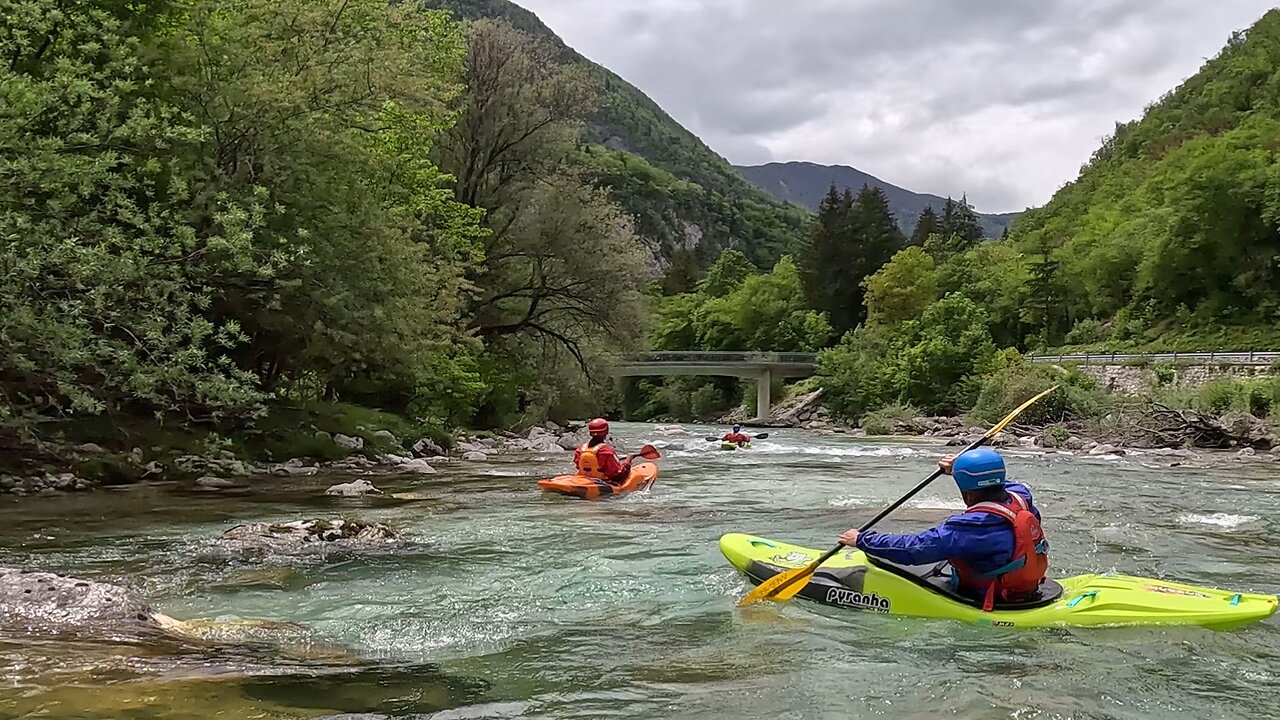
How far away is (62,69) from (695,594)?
9.06 meters

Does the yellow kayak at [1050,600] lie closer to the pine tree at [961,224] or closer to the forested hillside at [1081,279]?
the forested hillside at [1081,279]

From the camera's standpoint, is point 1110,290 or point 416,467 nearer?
point 416,467

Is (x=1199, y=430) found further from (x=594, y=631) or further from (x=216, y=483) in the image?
(x=594, y=631)

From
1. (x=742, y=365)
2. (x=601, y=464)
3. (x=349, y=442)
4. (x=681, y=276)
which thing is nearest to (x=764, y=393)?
(x=742, y=365)

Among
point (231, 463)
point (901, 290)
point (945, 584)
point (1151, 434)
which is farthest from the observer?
point (901, 290)

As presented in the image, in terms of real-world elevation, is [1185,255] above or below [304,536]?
above

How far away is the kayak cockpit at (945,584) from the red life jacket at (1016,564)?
6 cm

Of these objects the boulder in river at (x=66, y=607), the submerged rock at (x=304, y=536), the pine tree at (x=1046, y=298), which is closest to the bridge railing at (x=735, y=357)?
the pine tree at (x=1046, y=298)

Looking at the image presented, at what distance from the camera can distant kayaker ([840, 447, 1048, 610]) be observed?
19.3 ft

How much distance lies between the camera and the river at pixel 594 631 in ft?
13.8

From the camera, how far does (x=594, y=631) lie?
5.79m

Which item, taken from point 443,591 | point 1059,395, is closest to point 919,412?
point 1059,395

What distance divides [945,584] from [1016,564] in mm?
496

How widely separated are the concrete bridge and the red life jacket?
1727 inches
